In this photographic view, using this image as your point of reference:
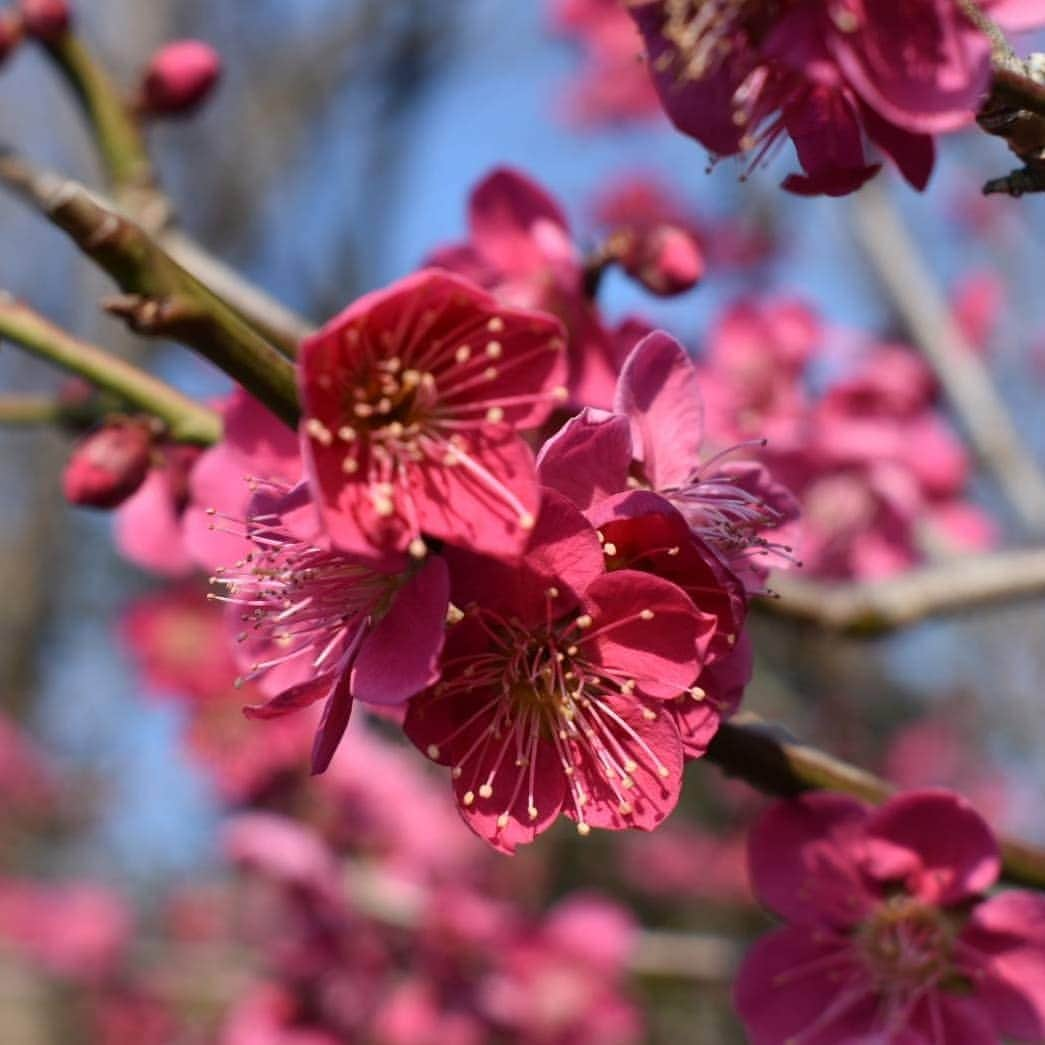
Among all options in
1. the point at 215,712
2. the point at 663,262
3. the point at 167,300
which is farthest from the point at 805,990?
the point at 215,712

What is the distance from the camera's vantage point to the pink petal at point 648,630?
99cm

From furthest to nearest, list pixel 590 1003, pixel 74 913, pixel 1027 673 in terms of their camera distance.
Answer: pixel 74 913 → pixel 1027 673 → pixel 590 1003

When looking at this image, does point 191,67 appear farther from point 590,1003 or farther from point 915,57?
point 590,1003

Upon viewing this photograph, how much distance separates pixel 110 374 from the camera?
1.29 metres

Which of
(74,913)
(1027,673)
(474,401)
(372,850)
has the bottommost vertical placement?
(1027,673)

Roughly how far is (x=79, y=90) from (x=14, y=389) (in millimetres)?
7110

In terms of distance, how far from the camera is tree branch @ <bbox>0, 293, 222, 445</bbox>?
3.86 ft

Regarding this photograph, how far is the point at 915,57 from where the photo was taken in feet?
3.08

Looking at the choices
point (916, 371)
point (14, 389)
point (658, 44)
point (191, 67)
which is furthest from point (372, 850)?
point (14, 389)

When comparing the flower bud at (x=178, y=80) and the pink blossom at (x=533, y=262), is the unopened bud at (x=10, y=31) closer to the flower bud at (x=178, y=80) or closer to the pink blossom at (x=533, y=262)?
the flower bud at (x=178, y=80)

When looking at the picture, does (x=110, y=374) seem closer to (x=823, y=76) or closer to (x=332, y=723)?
(x=332, y=723)

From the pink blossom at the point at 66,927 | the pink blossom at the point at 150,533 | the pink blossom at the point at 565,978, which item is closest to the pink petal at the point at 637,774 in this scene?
the pink blossom at the point at 150,533

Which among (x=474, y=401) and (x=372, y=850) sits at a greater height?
(x=474, y=401)

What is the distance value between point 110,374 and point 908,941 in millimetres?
890
